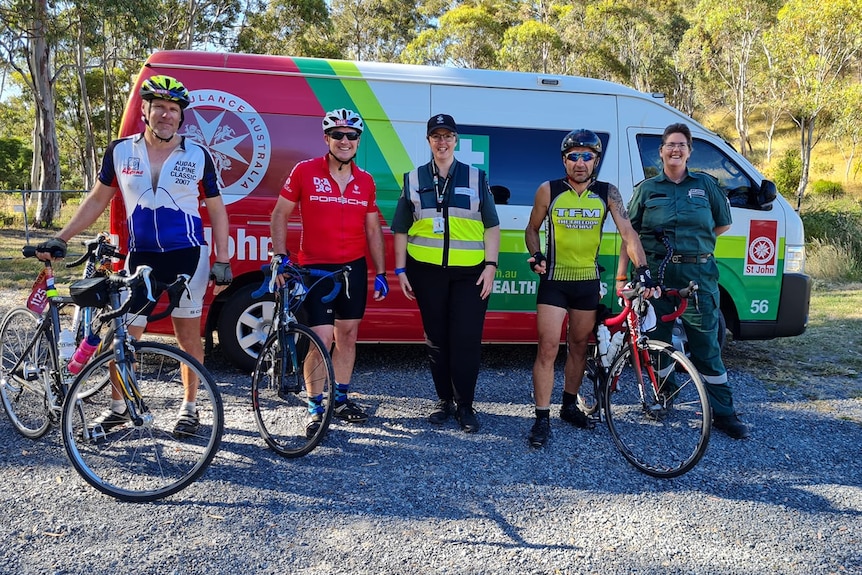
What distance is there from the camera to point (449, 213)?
3896mm

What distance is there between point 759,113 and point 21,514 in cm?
5628

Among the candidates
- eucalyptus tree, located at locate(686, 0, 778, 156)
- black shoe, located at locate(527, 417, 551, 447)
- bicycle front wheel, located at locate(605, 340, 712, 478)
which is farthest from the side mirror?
eucalyptus tree, located at locate(686, 0, 778, 156)

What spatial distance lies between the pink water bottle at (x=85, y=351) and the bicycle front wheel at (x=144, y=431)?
17 cm

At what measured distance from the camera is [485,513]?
3.05 m

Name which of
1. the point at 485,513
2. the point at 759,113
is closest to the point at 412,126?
the point at 485,513

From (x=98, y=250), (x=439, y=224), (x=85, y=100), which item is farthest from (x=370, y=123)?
(x=85, y=100)

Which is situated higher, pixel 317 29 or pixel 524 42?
pixel 524 42

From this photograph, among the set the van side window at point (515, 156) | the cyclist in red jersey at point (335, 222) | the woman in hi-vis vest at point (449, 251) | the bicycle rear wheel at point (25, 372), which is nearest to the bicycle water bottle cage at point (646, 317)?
the woman in hi-vis vest at point (449, 251)

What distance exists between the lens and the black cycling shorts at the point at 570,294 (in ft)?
12.8

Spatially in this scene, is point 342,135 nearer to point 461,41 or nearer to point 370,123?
point 370,123

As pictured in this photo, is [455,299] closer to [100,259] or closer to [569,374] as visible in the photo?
[569,374]

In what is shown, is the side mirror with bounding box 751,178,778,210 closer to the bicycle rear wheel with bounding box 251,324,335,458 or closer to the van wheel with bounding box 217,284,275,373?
the bicycle rear wheel with bounding box 251,324,335,458

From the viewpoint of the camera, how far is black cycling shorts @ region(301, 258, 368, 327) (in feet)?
12.8

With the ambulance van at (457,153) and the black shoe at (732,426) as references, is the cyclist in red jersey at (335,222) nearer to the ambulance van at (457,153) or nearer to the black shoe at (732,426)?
the ambulance van at (457,153)
